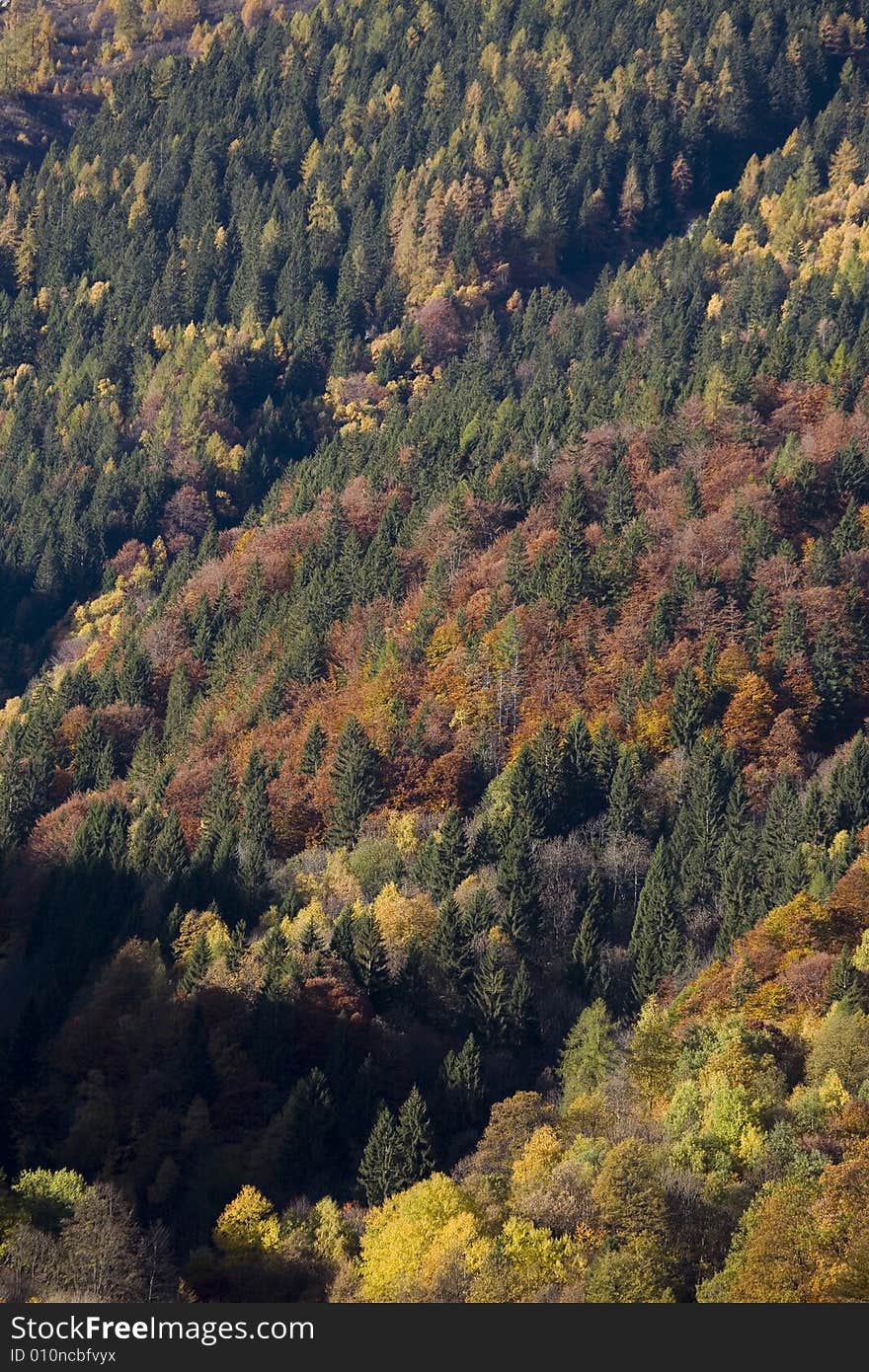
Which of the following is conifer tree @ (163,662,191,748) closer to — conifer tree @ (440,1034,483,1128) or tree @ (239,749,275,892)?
tree @ (239,749,275,892)

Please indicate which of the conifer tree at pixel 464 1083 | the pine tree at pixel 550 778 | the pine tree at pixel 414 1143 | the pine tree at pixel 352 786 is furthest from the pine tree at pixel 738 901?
the pine tree at pixel 352 786

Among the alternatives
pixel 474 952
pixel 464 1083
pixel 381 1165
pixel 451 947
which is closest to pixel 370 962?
pixel 451 947

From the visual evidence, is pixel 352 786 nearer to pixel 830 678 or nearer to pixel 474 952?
pixel 474 952

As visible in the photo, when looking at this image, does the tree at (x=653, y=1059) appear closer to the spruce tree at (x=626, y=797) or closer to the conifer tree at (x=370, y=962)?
the conifer tree at (x=370, y=962)

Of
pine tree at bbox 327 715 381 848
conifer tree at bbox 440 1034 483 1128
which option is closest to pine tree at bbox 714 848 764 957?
conifer tree at bbox 440 1034 483 1128

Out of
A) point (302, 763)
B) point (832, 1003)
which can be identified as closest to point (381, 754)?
point (302, 763)

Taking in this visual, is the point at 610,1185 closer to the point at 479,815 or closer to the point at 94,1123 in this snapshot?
the point at 94,1123
